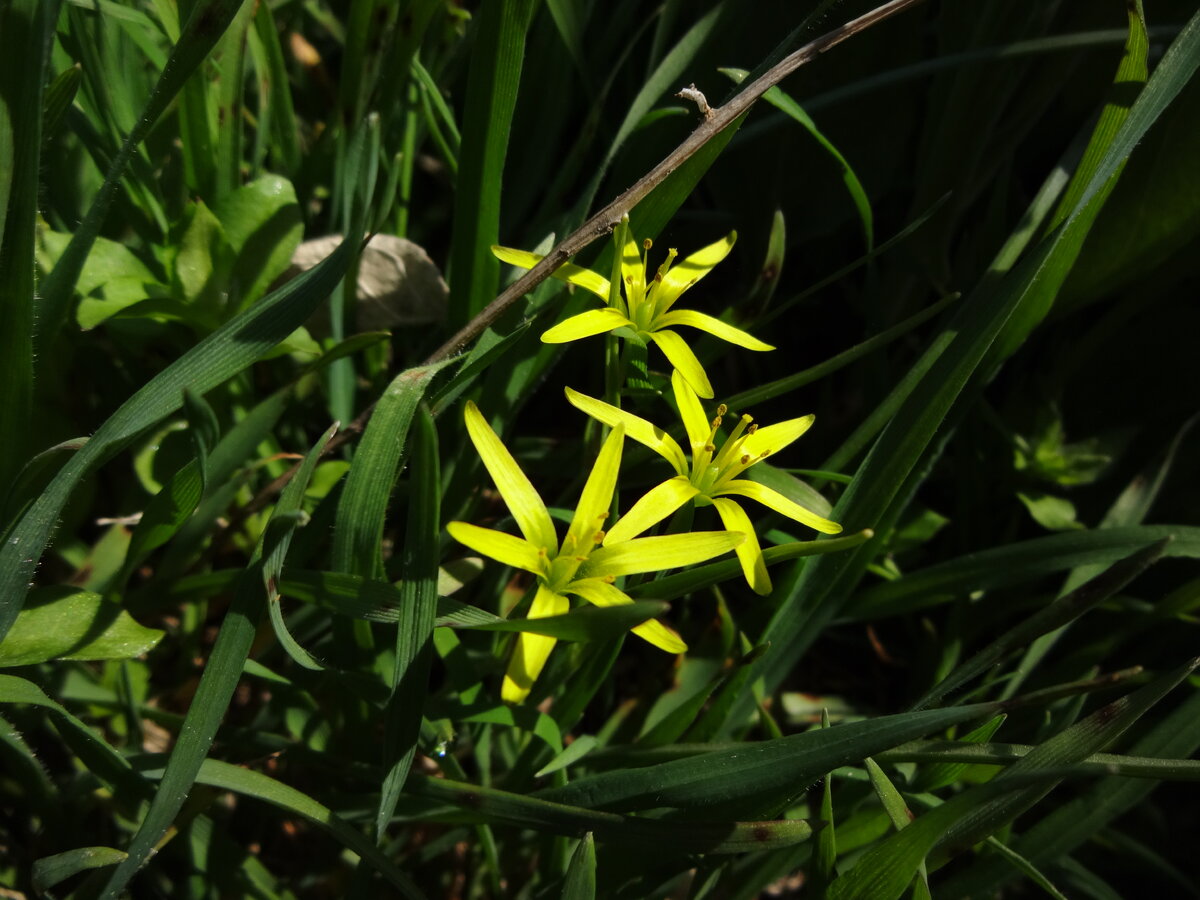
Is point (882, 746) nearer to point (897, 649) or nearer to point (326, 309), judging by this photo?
point (897, 649)

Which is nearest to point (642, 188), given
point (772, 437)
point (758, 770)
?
point (772, 437)

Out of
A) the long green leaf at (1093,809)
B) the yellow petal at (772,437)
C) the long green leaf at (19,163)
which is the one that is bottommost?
the long green leaf at (1093,809)

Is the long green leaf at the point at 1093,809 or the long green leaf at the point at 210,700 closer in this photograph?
the long green leaf at the point at 210,700

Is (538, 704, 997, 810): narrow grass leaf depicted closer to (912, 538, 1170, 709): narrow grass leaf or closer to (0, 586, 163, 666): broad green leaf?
(912, 538, 1170, 709): narrow grass leaf

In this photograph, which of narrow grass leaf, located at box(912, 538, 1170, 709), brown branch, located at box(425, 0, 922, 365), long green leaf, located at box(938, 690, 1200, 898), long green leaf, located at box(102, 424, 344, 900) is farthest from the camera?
long green leaf, located at box(938, 690, 1200, 898)

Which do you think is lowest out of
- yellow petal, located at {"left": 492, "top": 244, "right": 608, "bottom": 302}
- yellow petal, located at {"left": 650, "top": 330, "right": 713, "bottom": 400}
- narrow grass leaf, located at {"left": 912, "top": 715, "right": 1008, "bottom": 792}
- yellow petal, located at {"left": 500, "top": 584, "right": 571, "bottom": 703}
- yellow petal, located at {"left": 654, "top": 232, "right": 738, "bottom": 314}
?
narrow grass leaf, located at {"left": 912, "top": 715, "right": 1008, "bottom": 792}

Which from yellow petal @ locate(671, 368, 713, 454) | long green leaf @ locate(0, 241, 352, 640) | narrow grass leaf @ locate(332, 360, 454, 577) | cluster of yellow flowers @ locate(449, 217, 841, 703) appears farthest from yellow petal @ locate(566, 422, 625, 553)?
long green leaf @ locate(0, 241, 352, 640)

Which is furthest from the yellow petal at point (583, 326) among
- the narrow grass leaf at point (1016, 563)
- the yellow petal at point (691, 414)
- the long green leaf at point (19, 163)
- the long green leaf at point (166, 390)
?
the narrow grass leaf at point (1016, 563)

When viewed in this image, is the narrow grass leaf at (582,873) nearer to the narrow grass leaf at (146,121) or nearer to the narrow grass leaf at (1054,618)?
the narrow grass leaf at (1054,618)
